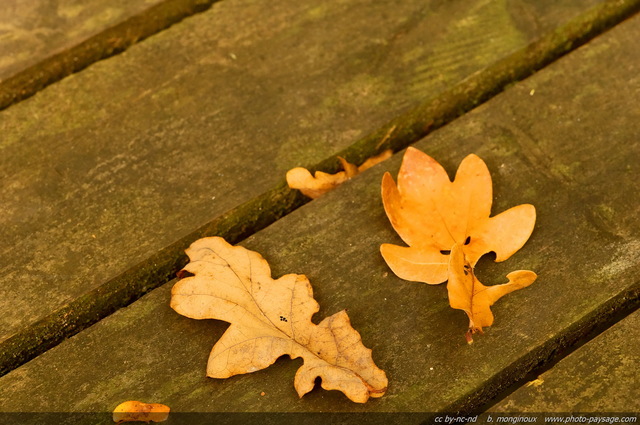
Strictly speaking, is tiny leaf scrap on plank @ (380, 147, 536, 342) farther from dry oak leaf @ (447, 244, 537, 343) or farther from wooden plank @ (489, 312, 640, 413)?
wooden plank @ (489, 312, 640, 413)

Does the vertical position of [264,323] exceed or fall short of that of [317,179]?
it falls short

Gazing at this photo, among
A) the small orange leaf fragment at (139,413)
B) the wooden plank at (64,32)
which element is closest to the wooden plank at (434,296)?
the small orange leaf fragment at (139,413)

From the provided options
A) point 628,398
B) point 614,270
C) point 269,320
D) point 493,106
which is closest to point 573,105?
point 493,106

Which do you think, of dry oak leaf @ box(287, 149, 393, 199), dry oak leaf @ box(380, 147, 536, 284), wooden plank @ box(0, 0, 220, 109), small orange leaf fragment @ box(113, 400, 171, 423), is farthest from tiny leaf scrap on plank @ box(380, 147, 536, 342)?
wooden plank @ box(0, 0, 220, 109)

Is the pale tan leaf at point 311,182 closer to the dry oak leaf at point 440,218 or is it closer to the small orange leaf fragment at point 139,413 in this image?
the dry oak leaf at point 440,218

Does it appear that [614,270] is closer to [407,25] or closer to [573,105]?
[573,105]

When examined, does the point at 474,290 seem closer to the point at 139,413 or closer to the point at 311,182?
the point at 311,182

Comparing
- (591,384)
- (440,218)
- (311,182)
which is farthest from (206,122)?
(591,384)
